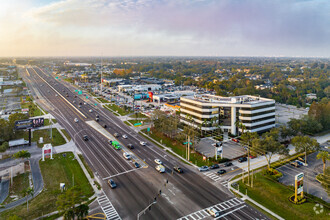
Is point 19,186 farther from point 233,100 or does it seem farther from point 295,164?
point 233,100

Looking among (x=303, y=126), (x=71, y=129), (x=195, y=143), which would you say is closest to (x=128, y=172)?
(x=195, y=143)

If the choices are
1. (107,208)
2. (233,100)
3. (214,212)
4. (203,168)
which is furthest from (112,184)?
(233,100)

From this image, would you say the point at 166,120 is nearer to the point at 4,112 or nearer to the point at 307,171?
the point at 307,171

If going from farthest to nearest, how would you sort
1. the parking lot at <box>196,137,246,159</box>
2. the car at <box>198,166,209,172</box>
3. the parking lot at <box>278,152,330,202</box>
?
the parking lot at <box>196,137,246,159</box> → the car at <box>198,166,209,172</box> → the parking lot at <box>278,152,330,202</box>

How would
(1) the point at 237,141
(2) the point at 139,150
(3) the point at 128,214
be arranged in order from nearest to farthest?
(3) the point at 128,214 < (2) the point at 139,150 < (1) the point at 237,141

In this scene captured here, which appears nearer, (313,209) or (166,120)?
(313,209)

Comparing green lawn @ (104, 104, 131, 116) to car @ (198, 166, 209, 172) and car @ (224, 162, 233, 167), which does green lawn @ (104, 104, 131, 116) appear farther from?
car @ (224, 162, 233, 167)

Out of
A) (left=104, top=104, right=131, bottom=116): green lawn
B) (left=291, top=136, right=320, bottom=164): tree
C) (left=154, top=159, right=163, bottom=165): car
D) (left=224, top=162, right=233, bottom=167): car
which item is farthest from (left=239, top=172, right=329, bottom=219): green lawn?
(left=104, top=104, right=131, bottom=116): green lawn
